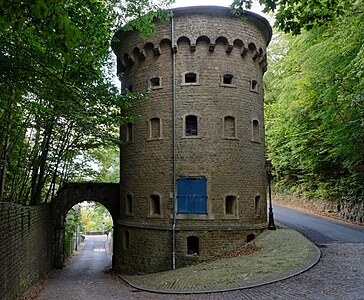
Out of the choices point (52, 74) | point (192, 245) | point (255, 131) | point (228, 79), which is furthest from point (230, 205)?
point (52, 74)

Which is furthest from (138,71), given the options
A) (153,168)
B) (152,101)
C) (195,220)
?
(195,220)

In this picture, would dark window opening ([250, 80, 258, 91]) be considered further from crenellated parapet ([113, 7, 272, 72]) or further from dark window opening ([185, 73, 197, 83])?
dark window opening ([185, 73, 197, 83])

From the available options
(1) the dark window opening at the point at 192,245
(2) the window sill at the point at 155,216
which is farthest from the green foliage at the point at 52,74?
(1) the dark window opening at the point at 192,245

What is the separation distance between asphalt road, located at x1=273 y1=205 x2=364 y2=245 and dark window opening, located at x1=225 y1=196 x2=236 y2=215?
134 inches

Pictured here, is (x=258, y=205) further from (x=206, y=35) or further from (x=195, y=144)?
(x=206, y=35)

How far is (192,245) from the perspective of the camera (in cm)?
1614

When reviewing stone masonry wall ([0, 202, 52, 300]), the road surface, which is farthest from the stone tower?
stone masonry wall ([0, 202, 52, 300])

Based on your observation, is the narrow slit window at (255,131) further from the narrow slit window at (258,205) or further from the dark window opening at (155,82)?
the dark window opening at (155,82)

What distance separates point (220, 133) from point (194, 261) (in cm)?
580

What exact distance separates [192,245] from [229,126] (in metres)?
5.72

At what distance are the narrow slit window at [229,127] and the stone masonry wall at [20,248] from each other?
29.7ft

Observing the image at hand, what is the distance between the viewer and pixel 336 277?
9391mm

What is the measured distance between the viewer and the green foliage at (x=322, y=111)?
48.3 ft

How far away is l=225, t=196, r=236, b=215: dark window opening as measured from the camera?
53.7 feet
